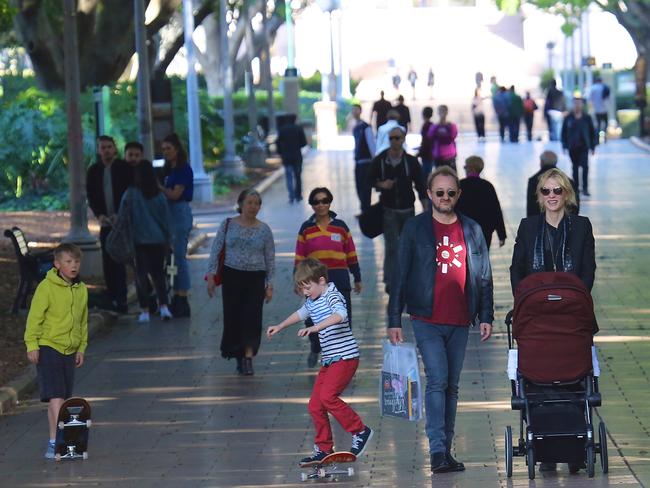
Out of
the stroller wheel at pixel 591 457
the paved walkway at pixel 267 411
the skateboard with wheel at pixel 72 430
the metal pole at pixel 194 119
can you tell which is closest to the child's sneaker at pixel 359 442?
the paved walkway at pixel 267 411

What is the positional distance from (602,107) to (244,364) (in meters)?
33.3

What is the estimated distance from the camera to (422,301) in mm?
8977

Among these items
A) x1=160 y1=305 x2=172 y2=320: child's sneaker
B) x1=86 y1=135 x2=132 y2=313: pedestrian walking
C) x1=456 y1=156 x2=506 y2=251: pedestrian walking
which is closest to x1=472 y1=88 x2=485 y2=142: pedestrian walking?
x1=86 y1=135 x2=132 y2=313: pedestrian walking

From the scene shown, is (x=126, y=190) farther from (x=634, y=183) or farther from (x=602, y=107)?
(x=602, y=107)

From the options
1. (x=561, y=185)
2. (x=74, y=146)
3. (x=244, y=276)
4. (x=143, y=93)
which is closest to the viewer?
(x=561, y=185)

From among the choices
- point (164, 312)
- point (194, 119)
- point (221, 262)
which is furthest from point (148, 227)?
point (194, 119)

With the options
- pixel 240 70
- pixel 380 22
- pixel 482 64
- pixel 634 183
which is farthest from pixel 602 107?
pixel 380 22

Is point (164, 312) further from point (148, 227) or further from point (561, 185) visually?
point (561, 185)

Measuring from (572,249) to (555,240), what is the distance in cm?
11

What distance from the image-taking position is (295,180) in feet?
93.5

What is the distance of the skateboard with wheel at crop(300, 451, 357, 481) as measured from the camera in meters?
9.08

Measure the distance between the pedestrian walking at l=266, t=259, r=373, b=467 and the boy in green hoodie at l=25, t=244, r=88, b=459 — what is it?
1.48 metres

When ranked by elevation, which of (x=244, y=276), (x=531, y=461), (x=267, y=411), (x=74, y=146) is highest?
(x=74, y=146)

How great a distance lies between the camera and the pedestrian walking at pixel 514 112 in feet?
144
